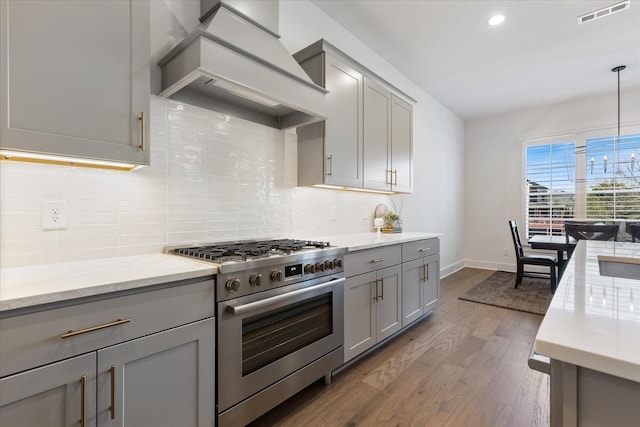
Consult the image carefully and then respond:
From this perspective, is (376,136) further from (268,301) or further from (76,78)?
(76,78)

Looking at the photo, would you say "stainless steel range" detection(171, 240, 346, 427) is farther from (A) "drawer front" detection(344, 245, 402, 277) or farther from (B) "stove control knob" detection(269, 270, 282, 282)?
(A) "drawer front" detection(344, 245, 402, 277)

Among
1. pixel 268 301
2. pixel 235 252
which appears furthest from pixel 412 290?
pixel 235 252

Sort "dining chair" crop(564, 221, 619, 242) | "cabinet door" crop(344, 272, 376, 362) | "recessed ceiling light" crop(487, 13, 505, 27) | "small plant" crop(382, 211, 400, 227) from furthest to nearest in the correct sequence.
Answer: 1. "dining chair" crop(564, 221, 619, 242)
2. "small plant" crop(382, 211, 400, 227)
3. "recessed ceiling light" crop(487, 13, 505, 27)
4. "cabinet door" crop(344, 272, 376, 362)

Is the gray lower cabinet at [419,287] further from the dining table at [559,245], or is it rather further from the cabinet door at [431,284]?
the dining table at [559,245]

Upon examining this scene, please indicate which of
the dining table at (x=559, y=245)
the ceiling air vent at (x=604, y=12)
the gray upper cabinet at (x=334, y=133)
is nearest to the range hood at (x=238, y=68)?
the gray upper cabinet at (x=334, y=133)

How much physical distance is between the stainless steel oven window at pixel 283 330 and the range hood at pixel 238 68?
4.18 feet

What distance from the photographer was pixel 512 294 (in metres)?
4.14

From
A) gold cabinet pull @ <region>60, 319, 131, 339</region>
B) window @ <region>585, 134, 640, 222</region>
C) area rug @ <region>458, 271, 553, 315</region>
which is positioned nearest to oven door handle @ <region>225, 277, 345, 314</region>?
gold cabinet pull @ <region>60, 319, 131, 339</region>

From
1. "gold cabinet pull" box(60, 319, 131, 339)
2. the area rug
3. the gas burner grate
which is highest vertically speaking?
the gas burner grate

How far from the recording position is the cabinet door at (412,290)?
2.73 metres

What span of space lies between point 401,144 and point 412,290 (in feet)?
5.15

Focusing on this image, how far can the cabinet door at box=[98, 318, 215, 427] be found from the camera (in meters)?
1.10

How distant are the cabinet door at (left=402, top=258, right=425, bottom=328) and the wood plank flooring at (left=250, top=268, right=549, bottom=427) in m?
0.19

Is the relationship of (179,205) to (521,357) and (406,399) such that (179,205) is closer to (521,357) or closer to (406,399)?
(406,399)
